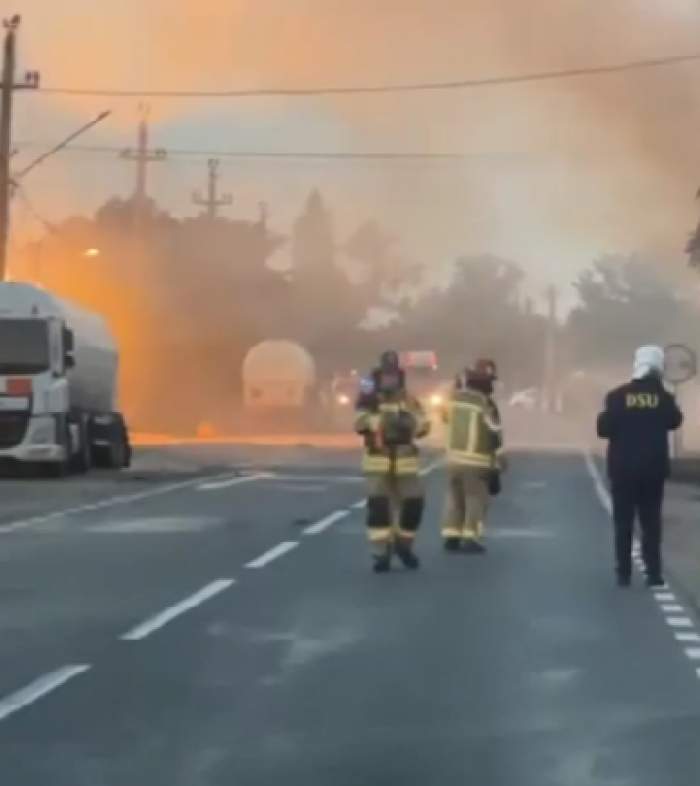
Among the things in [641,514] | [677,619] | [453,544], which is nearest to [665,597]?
[641,514]

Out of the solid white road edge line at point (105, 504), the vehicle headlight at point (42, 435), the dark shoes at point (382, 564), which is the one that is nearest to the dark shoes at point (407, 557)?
the dark shoes at point (382, 564)

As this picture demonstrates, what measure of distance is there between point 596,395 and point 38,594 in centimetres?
10689

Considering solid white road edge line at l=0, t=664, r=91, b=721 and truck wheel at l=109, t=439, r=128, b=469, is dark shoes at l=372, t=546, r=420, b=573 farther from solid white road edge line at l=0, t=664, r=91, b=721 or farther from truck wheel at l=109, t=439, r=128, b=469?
truck wheel at l=109, t=439, r=128, b=469

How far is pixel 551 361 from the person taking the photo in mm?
139625

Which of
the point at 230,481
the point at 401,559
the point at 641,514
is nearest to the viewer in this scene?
the point at 641,514

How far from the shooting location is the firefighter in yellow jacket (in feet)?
61.0

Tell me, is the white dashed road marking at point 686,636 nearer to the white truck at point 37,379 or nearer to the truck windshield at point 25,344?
the white truck at point 37,379

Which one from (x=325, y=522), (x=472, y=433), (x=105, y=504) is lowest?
(x=105, y=504)

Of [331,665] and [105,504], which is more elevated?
[331,665]

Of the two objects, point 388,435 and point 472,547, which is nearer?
point 388,435

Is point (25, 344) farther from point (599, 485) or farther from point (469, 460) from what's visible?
point (469, 460)

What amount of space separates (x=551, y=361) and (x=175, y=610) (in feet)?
410

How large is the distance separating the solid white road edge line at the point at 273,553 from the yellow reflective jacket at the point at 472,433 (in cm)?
181

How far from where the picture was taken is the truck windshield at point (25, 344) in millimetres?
39062
